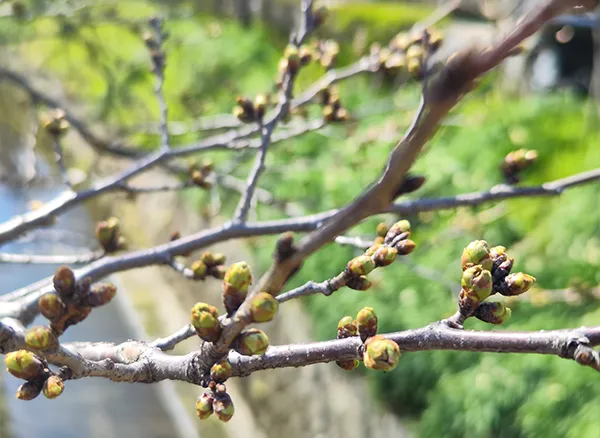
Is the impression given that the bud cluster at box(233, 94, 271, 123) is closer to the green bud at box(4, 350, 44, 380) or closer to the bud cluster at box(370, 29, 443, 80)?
the bud cluster at box(370, 29, 443, 80)

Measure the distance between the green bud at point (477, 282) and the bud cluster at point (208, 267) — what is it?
60 cm

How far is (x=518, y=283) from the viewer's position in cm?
75

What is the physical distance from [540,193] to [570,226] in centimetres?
208

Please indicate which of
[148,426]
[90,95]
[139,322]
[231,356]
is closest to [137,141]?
[90,95]

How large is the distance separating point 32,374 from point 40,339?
0.06 m

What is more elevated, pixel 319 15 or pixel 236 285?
pixel 319 15

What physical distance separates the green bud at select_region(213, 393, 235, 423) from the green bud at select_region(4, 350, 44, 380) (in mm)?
203

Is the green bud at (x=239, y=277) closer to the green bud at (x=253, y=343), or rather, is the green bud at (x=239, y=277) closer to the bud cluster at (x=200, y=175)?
the green bud at (x=253, y=343)

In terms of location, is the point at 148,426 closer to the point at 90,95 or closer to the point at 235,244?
the point at 235,244

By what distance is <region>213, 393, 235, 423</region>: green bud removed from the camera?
70 cm

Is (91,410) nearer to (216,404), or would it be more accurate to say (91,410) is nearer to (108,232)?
(108,232)

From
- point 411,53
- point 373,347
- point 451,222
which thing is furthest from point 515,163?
point 451,222

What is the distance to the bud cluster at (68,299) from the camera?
766 millimetres

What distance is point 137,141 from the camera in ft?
19.7
